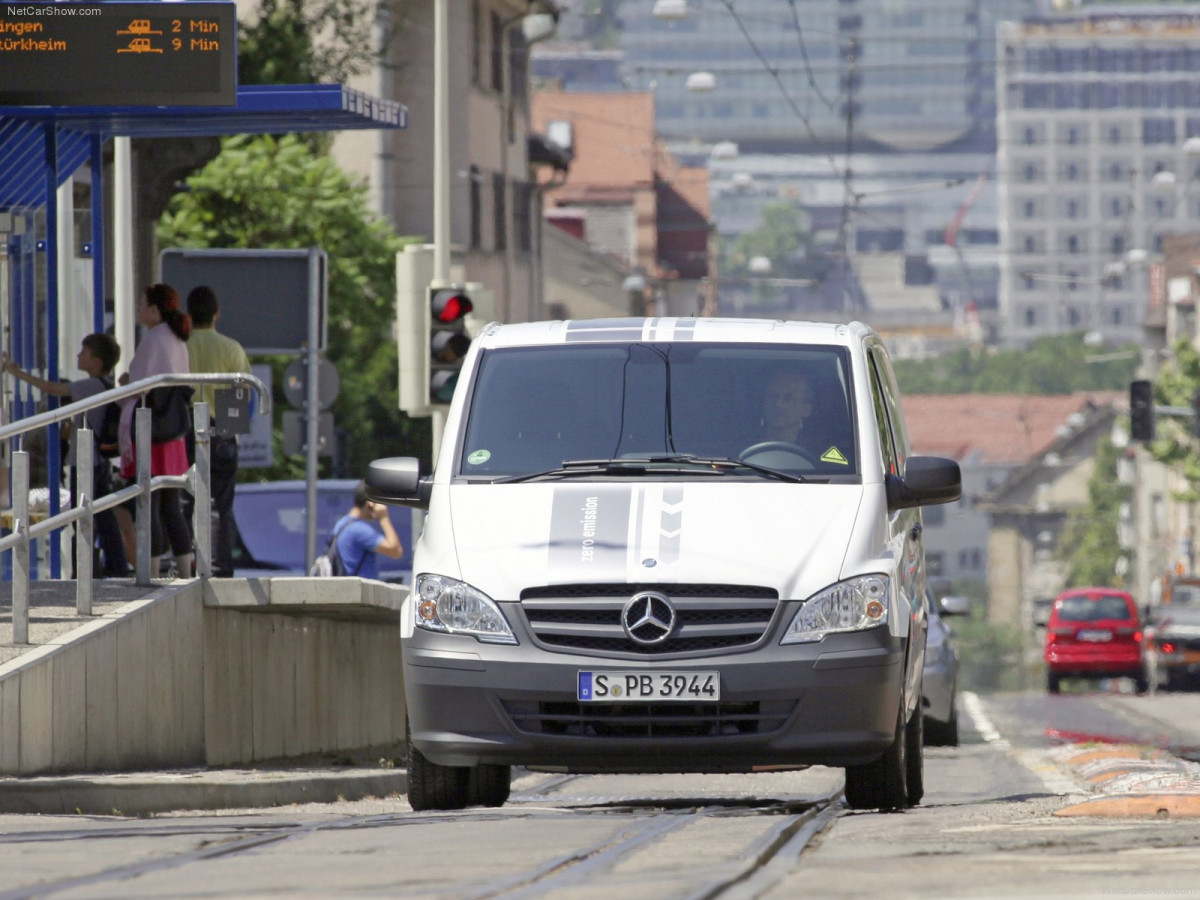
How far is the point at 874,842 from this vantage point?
7.79m

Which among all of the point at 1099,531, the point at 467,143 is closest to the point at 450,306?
the point at 467,143

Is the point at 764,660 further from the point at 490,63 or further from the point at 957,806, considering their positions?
the point at 490,63

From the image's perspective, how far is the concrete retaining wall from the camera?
1013 cm

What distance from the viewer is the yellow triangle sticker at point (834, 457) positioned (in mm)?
9812

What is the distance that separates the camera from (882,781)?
9.86 meters

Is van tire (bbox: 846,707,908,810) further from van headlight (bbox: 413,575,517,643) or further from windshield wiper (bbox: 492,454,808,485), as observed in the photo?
van headlight (bbox: 413,575,517,643)

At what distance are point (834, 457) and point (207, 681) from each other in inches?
150

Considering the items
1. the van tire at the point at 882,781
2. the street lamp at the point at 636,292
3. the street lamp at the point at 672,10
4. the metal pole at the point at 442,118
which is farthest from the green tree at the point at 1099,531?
the van tire at the point at 882,781

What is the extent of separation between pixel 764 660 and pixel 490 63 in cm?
4171

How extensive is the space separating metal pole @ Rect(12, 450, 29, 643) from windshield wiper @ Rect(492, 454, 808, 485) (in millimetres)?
2019

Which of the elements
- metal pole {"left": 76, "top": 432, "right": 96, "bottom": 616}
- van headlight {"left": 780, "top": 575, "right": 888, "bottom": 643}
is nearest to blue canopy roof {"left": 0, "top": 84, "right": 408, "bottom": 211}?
metal pole {"left": 76, "top": 432, "right": 96, "bottom": 616}

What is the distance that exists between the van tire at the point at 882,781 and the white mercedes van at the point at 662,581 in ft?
0.03

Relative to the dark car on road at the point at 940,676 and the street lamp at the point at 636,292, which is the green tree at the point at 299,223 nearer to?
the dark car on road at the point at 940,676

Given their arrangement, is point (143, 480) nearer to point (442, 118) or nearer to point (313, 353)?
point (313, 353)
